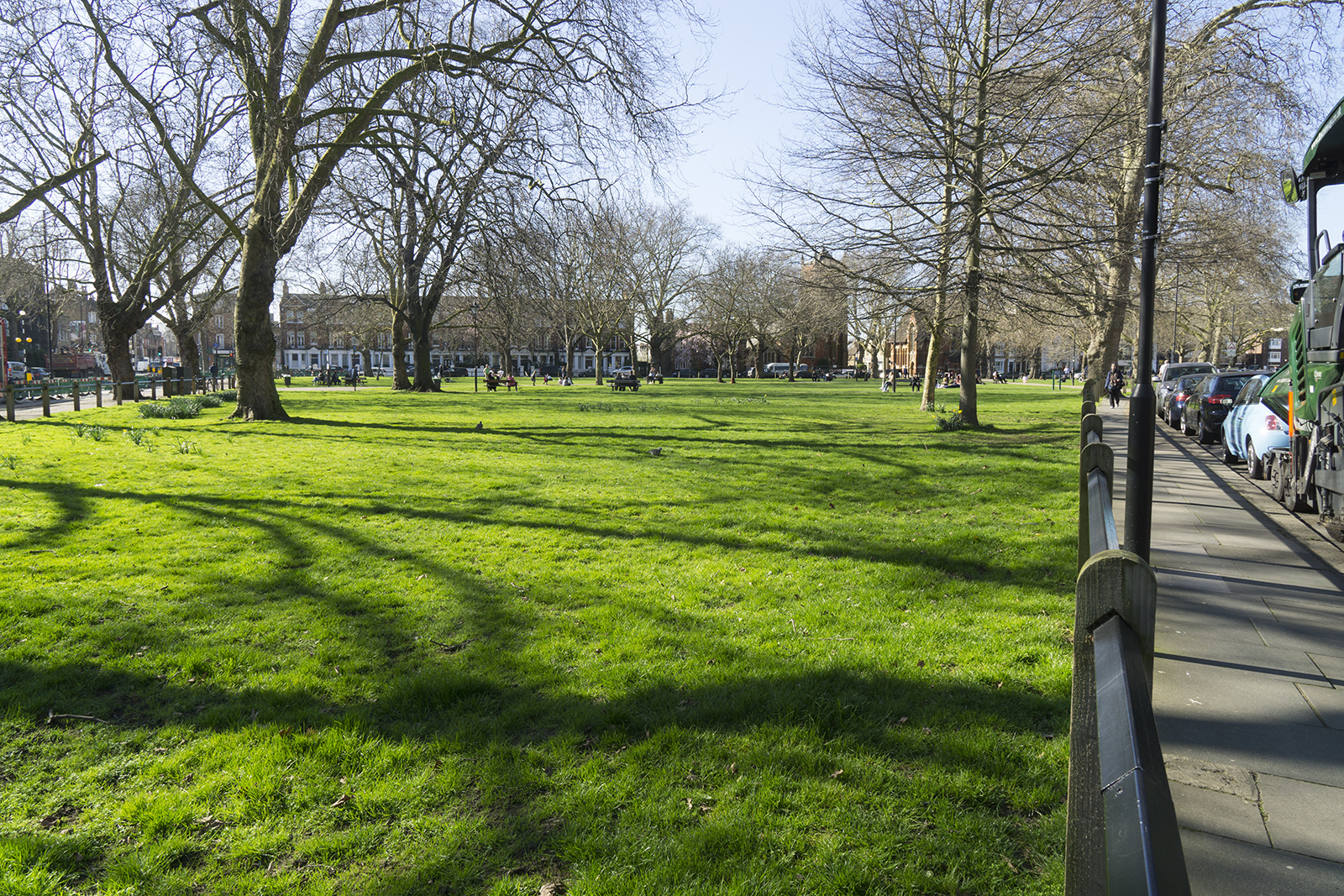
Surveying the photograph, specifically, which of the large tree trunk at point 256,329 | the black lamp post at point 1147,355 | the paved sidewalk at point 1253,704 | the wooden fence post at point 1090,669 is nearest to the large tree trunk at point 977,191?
the paved sidewalk at point 1253,704

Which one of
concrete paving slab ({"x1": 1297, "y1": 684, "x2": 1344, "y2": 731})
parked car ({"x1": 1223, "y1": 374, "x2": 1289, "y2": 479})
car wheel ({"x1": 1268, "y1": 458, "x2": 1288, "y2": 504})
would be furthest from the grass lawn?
parked car ({"x1": 1223, "y1": 374, "x2": 1289, "y2": 479})

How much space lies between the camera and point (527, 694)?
167 inches

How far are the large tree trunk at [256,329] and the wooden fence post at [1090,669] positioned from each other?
18.8m

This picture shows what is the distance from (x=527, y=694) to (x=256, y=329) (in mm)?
17788

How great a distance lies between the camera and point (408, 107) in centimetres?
1421

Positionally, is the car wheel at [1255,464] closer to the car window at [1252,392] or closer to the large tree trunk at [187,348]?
the car window at [1252,392]

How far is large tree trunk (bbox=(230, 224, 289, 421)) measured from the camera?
1809 cm

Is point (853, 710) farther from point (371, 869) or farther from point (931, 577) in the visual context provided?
point (931, 577)

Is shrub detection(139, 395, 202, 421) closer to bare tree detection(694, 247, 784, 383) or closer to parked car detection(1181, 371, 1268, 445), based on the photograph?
A: parked car detection(1181, 371, 1268, 445)

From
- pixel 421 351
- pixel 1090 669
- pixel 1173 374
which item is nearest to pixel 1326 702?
pixel 1090 669

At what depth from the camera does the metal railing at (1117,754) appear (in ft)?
3.32

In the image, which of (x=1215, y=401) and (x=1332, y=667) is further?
(x=1215, y=401)

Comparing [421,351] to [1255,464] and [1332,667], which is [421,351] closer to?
[1255,464]

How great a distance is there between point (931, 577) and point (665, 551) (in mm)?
2379
